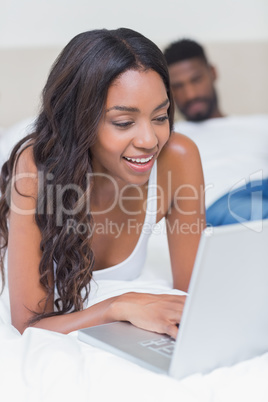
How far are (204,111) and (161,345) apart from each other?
2.12 m

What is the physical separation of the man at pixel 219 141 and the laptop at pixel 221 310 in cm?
101

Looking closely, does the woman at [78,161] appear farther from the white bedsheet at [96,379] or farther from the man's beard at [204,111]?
the man's beard at [204,111]

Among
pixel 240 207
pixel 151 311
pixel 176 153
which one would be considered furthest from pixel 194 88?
pixel 151 311

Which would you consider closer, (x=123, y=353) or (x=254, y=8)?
(x=123, y=353)

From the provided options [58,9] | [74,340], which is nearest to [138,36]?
[74,340]

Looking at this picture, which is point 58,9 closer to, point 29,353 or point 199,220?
point 199,220

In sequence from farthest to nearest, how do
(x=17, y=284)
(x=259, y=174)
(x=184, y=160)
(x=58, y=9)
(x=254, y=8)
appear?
(x=254, y=8) < (x=58, y=9) < (x=259, y=174) < (x=184, y=160) < (x=17, y=284)

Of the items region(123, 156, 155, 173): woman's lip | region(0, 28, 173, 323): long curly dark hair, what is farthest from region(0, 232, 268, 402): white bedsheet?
region(123, 156, 155, 173): woman's lip

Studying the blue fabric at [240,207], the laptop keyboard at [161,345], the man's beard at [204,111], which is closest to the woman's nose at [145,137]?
the laptop keyboard at [161,345]

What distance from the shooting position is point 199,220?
148 cm

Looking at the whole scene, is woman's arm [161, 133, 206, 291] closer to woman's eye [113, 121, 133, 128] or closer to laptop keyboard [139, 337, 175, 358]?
woman's eye [113, 121, 133, 128]

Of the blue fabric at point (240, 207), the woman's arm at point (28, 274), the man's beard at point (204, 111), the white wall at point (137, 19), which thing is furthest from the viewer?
the man's beard at point (204, 111)

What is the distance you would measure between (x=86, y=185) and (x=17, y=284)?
27 centimetres

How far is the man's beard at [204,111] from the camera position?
9.41 feet
